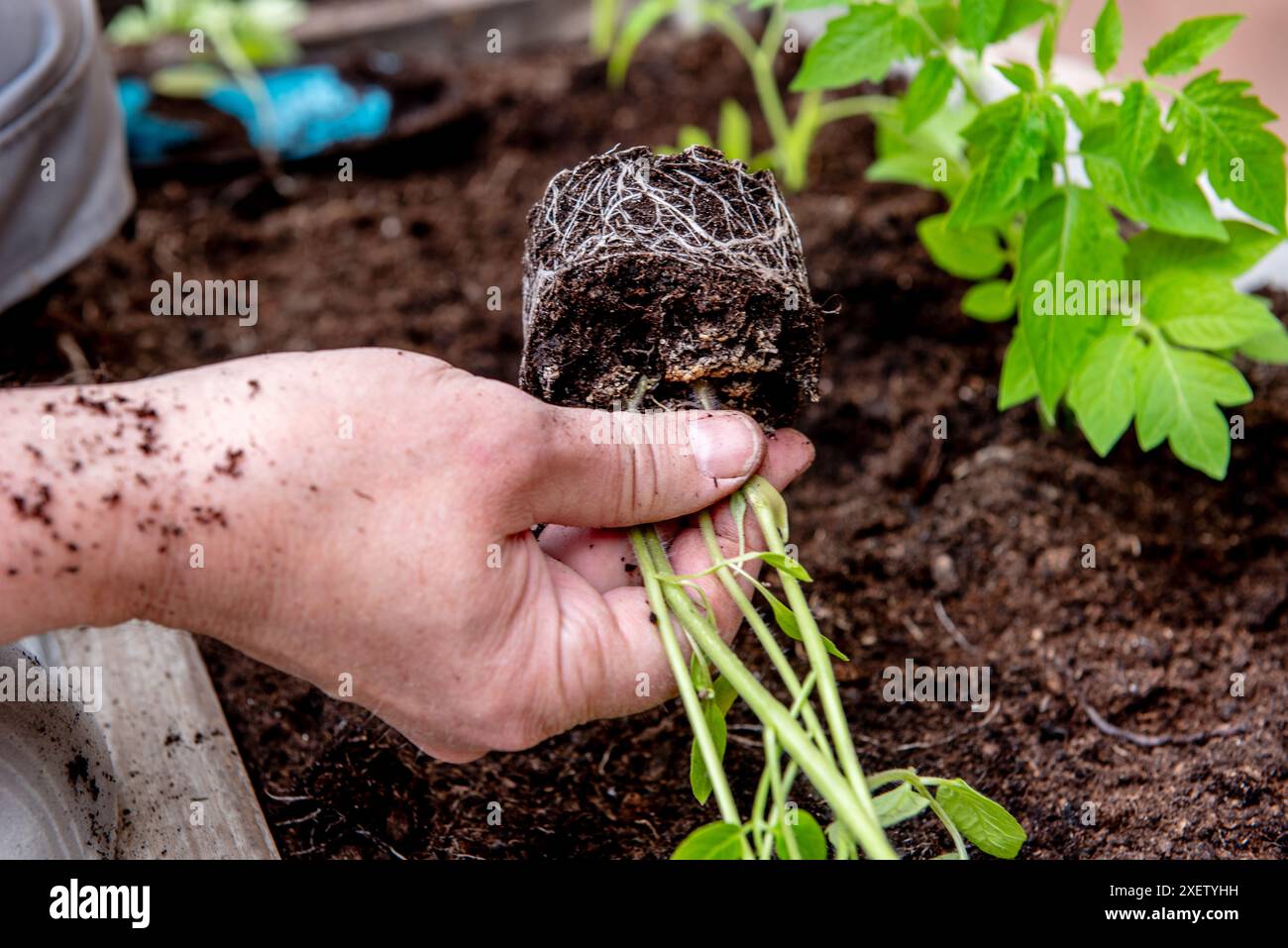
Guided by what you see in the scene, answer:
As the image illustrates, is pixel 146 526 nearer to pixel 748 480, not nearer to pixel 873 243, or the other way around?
pixel 748 480

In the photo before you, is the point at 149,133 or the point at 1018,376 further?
the point at 149,133

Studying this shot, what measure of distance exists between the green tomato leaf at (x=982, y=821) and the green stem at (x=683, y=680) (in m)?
0.21

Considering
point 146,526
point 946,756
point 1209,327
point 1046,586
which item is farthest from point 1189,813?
point 146,526

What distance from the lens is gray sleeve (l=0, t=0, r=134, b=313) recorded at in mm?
1691

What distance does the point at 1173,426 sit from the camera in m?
1.48

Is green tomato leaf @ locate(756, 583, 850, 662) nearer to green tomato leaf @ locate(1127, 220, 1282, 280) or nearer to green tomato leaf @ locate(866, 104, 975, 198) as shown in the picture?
green tomato leaf @ locate(1127, 220, 1282, 280)

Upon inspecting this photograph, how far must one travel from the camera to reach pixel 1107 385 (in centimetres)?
150

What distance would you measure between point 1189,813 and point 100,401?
125 cm

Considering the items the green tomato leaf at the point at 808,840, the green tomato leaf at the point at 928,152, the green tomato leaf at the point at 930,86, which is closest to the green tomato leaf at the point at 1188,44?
the green tomato leaf at the point at 930,86

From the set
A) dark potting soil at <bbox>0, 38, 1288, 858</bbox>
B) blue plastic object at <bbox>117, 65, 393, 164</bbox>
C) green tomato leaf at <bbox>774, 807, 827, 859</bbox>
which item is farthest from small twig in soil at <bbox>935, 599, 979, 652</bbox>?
blue plastic object at <bbox>117, 65, 393, 164</bbox>

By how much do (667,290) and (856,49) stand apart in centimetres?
48

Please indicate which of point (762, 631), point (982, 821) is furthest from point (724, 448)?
point (982, 821)

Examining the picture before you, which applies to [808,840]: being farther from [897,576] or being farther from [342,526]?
[897,576]

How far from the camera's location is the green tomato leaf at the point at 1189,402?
1460mm
